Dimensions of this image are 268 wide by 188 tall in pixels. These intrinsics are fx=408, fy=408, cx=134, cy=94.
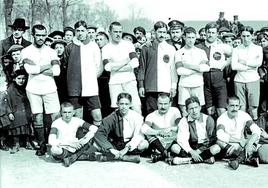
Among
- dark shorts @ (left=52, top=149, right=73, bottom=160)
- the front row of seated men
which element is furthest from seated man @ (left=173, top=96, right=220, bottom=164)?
dark shorts @ (left=52, top=149, right=73, bottom=160)

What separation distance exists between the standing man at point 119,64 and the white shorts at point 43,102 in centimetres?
83

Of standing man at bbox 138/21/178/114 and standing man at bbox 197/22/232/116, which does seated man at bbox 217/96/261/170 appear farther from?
standing man at bbox 138/21/178/114

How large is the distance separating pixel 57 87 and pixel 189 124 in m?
2.20

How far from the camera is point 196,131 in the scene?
5348 millimetres

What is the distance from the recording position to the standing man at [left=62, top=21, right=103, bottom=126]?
5.84 m

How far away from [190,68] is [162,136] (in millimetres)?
1059

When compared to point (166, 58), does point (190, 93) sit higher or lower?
lower

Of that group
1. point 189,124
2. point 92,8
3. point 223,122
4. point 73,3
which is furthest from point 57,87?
point 92,8

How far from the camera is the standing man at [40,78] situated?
561cm

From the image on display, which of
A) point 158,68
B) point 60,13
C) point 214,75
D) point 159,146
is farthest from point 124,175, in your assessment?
point 60,13

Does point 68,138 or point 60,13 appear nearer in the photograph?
point 68,138

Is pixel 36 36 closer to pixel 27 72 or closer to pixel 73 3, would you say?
pixel 27 72

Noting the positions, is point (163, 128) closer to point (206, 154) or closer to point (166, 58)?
point (206, 154)

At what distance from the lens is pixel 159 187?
4184 mm
